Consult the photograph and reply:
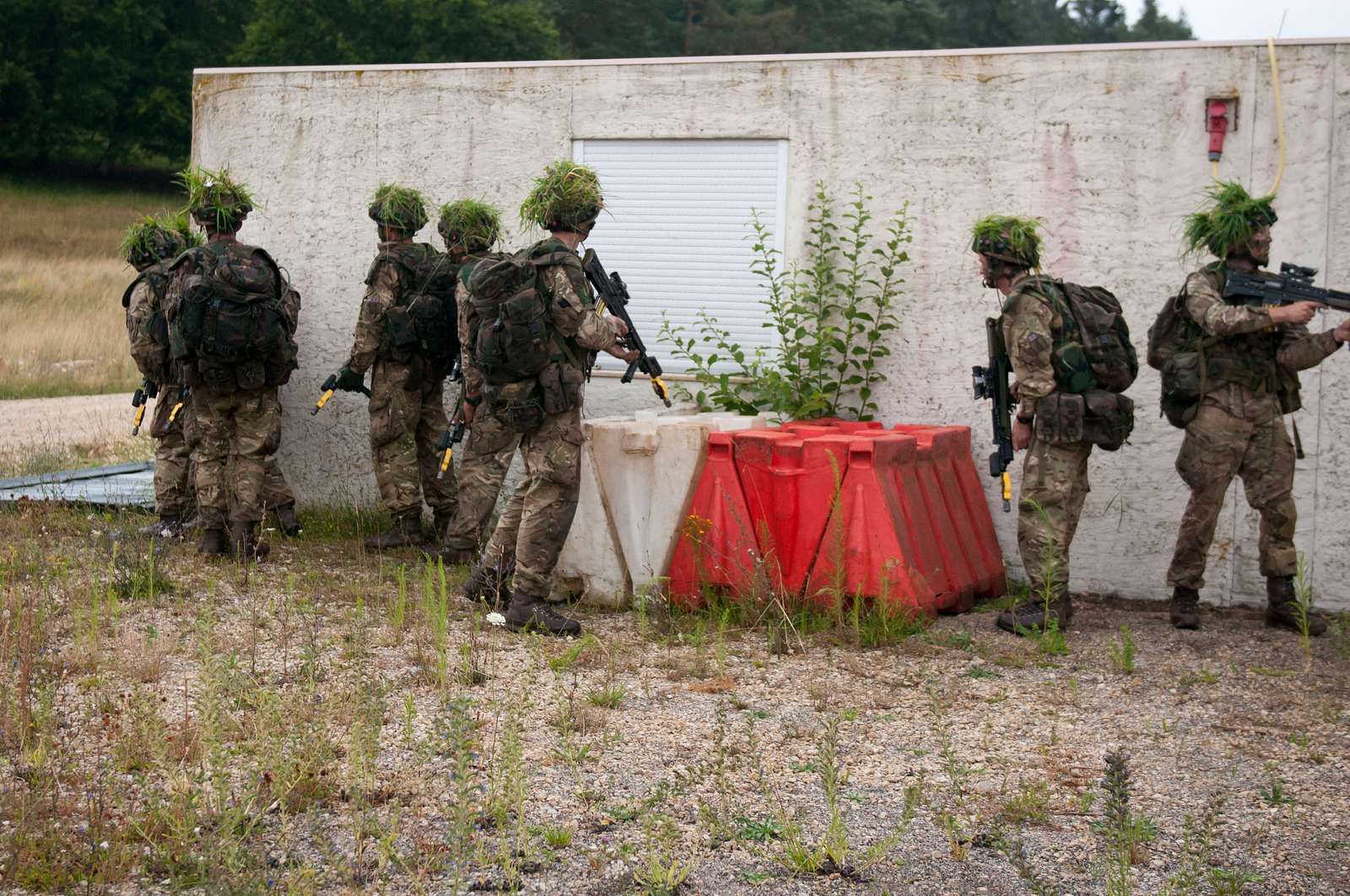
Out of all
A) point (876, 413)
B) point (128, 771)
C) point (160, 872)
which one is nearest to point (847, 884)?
point (160, 872)

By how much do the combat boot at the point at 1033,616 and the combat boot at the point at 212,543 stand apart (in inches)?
180

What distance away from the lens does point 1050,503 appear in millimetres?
6703

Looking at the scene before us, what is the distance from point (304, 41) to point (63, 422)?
33.0 m

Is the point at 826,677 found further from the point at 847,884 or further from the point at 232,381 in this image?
the point at 232,381

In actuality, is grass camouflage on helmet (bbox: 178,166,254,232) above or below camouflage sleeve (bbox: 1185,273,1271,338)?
above

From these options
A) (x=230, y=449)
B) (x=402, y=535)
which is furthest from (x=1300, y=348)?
(x=230, y=449)

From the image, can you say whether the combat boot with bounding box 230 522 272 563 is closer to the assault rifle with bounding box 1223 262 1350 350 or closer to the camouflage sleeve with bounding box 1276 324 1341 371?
the assault rifle with bounding box 1223 262 1350 350

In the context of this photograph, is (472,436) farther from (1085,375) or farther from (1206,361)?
(1206,361)

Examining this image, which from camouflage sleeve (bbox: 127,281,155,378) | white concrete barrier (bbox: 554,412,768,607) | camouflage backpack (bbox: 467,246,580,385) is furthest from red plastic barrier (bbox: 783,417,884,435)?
camouflage sleeve (bbox: 127,281,155,378)

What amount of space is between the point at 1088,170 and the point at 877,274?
4.33 feet

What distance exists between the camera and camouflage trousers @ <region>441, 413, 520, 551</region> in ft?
25.2

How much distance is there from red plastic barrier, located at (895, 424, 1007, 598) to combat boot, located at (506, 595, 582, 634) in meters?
2.08

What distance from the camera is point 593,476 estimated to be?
705 centimetres

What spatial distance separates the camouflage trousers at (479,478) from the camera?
25.2 ft
